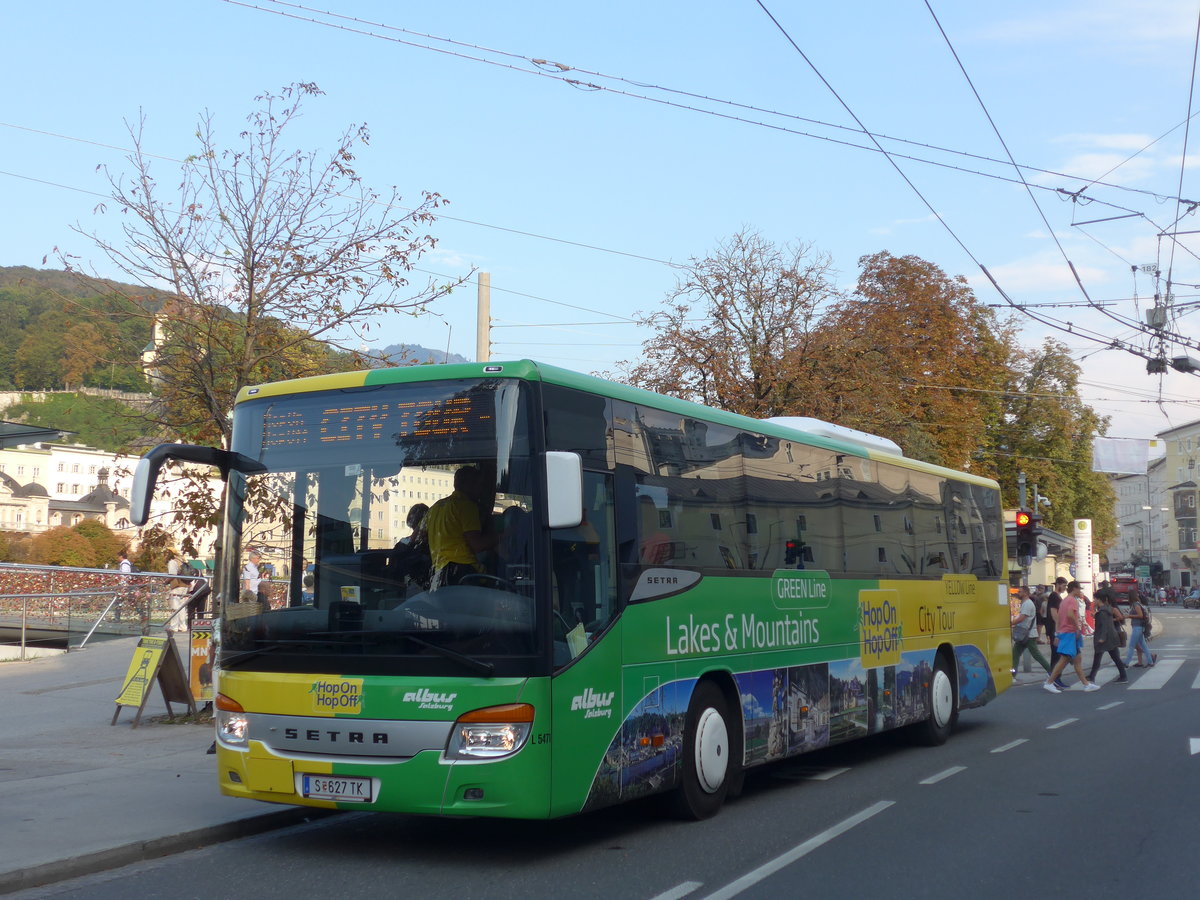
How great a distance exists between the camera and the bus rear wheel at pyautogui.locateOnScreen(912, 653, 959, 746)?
14.2 meters

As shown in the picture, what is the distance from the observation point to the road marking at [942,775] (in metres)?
11.3

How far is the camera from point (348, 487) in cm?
811

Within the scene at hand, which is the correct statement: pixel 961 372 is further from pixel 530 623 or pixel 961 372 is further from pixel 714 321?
pixel 530 623

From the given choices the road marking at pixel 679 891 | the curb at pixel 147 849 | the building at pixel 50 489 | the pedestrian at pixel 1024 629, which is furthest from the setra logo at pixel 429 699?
the building at pixel 50 489

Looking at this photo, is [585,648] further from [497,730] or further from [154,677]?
[154,677]

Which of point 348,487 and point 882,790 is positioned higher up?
point 348,487

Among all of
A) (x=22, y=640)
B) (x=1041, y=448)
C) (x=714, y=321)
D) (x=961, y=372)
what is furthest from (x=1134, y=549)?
(x=22, y=640)

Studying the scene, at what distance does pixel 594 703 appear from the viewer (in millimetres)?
7957

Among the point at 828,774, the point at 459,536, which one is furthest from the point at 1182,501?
the point at 459,536

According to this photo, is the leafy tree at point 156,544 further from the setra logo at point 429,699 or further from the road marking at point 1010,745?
the road marking at point 1010,745

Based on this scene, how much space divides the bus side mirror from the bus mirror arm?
7.68ft

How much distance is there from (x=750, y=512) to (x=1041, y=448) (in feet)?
174

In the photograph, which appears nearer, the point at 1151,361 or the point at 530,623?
the point at 530,623

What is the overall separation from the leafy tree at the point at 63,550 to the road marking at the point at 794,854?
5189 centimetres
